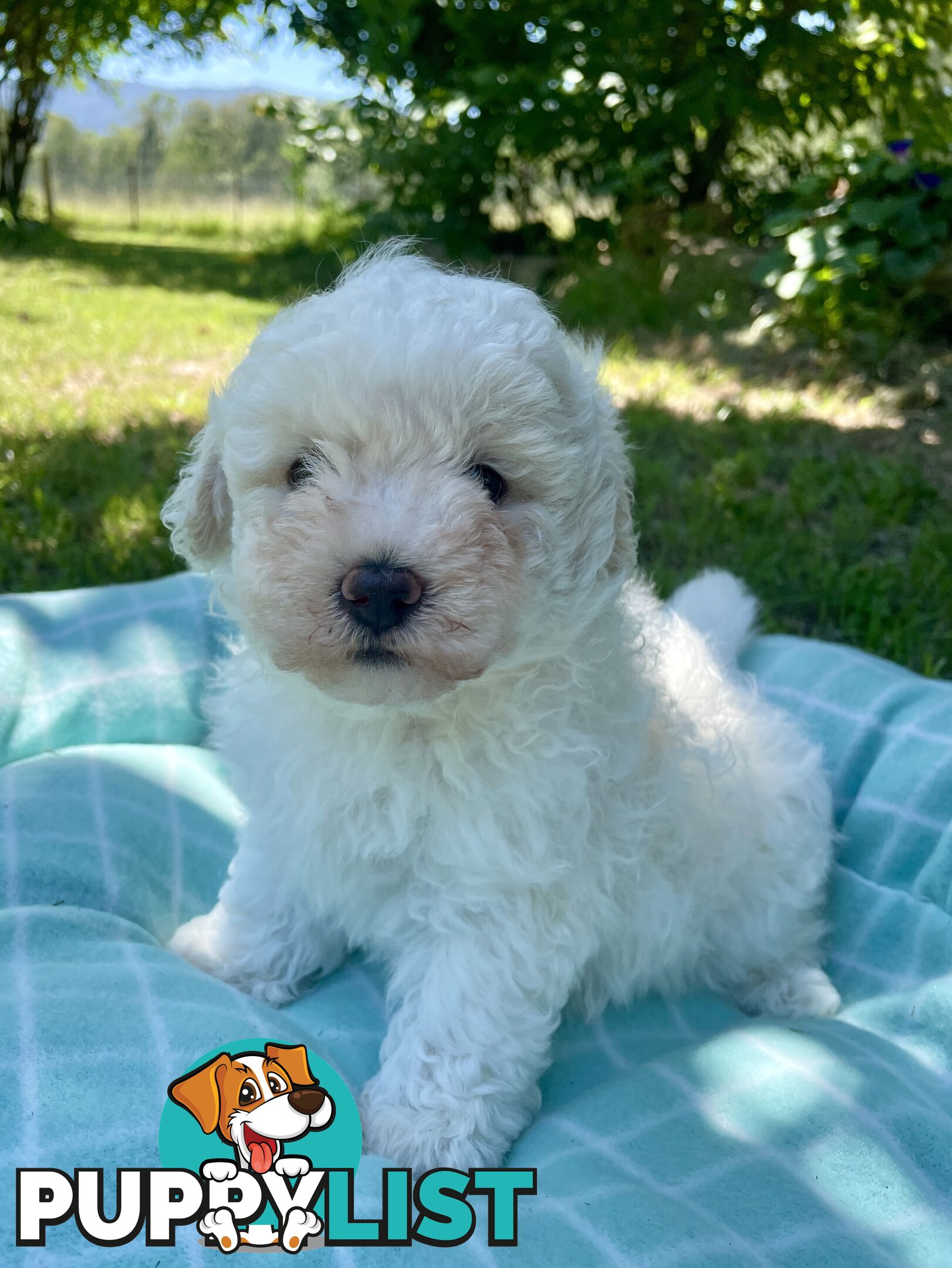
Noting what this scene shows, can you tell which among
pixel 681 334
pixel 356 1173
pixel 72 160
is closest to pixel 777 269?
pixel 681 334

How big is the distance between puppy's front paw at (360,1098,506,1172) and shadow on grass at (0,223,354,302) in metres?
8.69

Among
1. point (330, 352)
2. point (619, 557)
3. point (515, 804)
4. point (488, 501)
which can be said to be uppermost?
point (330, 352)

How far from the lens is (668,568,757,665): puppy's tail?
10.5 feet

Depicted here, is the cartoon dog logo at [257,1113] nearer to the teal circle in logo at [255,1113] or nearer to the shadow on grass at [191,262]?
the teal circle in logo at [255,1113]

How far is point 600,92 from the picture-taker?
26.1 feet

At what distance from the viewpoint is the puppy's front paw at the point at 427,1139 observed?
192 cm

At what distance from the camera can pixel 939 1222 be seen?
1.90m

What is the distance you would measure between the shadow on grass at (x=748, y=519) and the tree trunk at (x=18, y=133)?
11.9 m

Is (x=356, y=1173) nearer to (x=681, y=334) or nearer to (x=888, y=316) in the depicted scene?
(x=888, y=316)

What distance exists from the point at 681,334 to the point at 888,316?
148 cm

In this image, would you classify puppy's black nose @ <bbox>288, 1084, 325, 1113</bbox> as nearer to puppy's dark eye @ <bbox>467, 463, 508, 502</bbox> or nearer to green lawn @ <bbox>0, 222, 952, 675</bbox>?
puppy's dark eye @ <bbox>467, 463, 508, 502</bbox>

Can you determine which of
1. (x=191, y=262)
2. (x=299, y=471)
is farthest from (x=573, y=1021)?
(x=191, y=262)

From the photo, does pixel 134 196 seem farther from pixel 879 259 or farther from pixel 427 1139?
pixel 427 1139

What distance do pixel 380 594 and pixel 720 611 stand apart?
1863 mm
